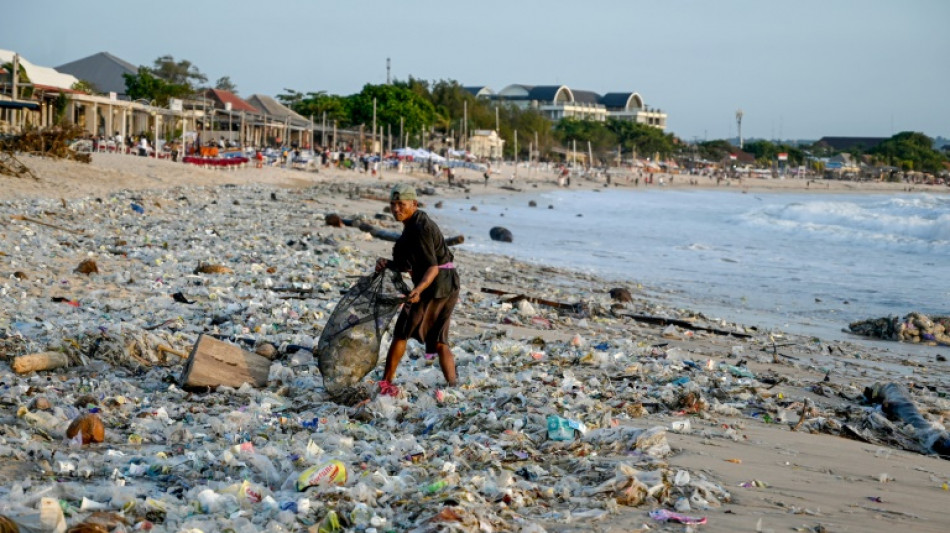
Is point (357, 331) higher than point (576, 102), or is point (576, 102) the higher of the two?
point (576, 102)

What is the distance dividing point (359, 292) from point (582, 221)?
25083mm

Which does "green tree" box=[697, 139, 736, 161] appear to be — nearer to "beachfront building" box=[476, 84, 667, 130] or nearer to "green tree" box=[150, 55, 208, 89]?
"beachfront building" box=[476, 84, 667, 130]

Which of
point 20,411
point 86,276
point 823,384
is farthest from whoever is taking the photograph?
point 86,276

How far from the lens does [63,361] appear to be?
19.4ft

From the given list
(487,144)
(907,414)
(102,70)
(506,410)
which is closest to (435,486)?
(506,410)

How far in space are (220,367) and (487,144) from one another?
3041 inches

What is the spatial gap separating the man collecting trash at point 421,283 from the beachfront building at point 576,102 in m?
116

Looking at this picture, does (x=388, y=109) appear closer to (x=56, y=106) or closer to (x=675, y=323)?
(x=56, y=106)

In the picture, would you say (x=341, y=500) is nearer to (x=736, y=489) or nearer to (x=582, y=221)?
(x=736, y=489)

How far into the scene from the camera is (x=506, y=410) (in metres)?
5.27

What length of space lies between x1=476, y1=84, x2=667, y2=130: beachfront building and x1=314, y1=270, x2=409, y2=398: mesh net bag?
117m

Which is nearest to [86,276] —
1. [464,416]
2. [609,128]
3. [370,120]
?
[464,416]

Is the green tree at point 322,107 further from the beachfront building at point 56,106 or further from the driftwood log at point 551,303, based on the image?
the driftwood log at point 551,303

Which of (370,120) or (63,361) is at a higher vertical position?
(370,120)
